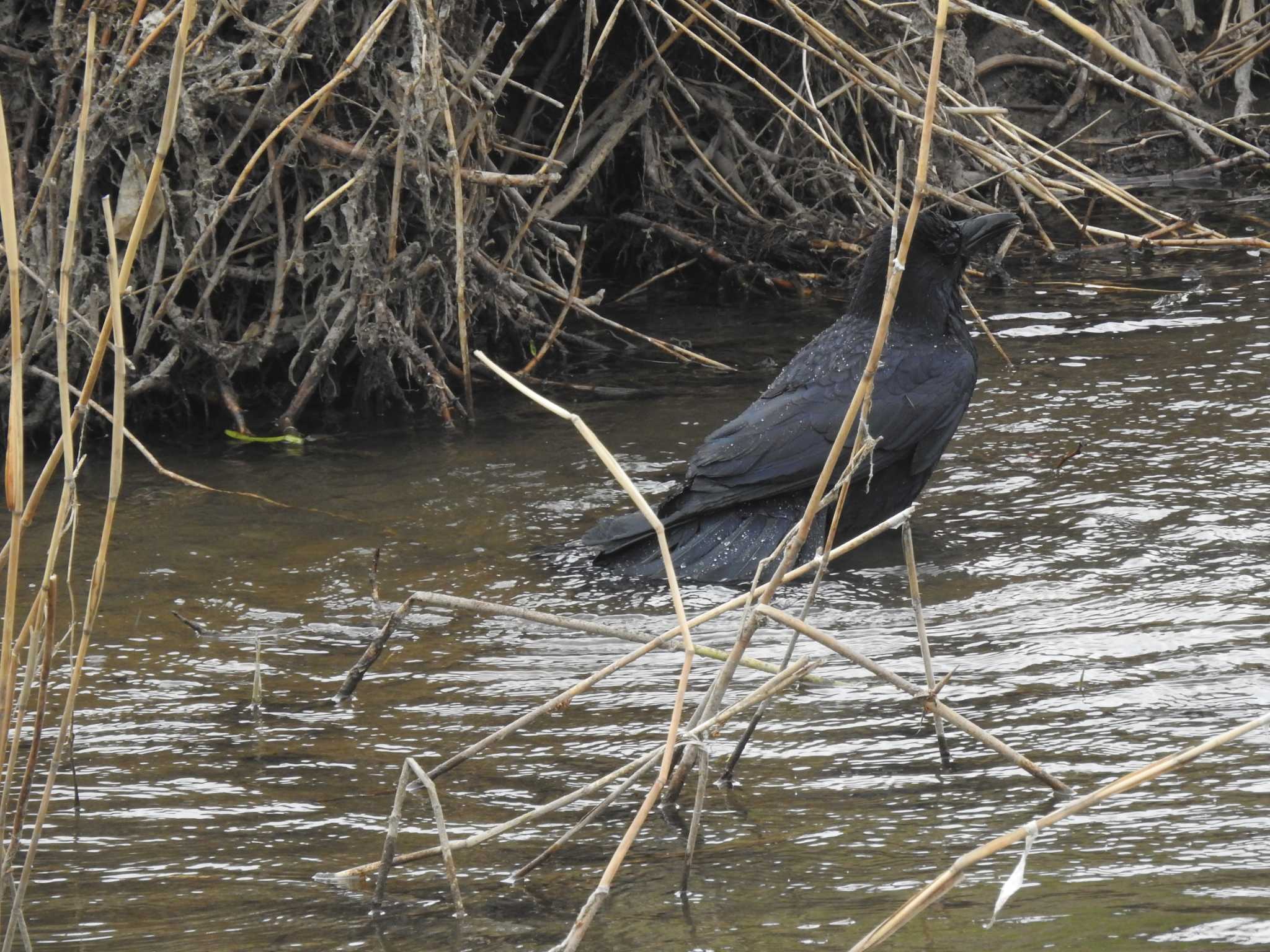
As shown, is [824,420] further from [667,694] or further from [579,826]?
[579,826]

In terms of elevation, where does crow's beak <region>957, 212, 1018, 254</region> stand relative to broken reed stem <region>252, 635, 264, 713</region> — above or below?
above

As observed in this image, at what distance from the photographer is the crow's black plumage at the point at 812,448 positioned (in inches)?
181

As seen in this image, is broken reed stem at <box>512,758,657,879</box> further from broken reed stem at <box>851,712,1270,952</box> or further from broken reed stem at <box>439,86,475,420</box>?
broken reed stem at <box>439,86,475,420</box>

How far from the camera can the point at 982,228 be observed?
5.11 meters

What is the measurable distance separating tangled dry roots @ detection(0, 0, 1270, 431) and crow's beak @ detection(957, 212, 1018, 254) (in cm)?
15

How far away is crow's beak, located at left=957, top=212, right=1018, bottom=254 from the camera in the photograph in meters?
5.10

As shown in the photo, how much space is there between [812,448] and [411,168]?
76.1 inches

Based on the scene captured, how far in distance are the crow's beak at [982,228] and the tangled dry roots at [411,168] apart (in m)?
0.15

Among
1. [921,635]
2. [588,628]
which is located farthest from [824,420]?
[588,628]

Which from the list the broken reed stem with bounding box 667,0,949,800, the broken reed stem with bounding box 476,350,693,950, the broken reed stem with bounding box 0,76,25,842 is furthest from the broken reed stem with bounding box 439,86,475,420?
the broken reed stem with bounding box 667,0,949,800

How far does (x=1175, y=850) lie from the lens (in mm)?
2475

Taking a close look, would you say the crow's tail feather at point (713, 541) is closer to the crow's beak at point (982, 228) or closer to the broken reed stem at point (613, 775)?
the crow's beak at point (982, 228)

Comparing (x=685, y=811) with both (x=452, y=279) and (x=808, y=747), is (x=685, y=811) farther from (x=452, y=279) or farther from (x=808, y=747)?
(x=452, y=279)

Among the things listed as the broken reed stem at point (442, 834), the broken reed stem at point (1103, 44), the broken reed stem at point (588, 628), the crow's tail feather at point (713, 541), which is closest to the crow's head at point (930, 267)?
the crow's tail feather at point (713, 541)
